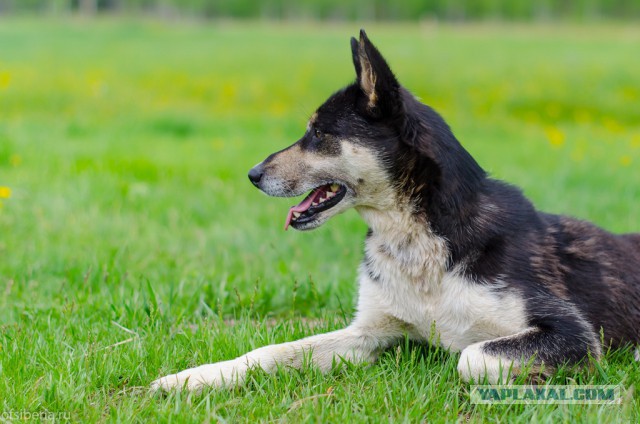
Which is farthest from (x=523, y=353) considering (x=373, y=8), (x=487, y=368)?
(x=373, y=8)

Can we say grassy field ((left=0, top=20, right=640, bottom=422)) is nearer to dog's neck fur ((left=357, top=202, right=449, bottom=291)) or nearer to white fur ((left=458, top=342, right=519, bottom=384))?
white fur ((left=458, top=342, right=519, bottom=384))

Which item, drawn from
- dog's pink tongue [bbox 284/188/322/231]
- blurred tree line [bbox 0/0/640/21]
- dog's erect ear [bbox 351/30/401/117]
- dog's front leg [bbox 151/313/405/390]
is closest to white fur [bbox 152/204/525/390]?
dog's front leg [bbox 151/313/405/390]

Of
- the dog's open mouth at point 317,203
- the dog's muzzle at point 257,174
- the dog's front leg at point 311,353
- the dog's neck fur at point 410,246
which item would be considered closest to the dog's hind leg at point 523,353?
the dog's neck fur at point 410,246

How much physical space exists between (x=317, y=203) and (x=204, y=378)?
A: 3.66 feet

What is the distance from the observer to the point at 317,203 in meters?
3.92

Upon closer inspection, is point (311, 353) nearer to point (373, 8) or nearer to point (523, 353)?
point (523, 353)

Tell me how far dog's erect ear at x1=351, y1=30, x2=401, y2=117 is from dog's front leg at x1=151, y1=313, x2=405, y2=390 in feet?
3.56

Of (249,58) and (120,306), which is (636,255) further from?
(249,58)

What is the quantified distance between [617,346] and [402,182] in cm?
143

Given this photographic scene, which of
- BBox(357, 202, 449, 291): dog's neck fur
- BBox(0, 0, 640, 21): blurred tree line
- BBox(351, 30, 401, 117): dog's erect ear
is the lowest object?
BBox(357, 202, 449, 291): dog's neck fur

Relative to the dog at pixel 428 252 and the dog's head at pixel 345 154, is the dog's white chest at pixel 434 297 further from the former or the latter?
the dog's head at pixel 345 154

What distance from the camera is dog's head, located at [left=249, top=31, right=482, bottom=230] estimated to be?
3680 millimetres

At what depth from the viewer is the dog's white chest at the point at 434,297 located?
11.5 ft

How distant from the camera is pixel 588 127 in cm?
1490
